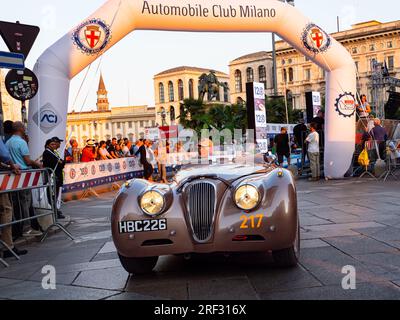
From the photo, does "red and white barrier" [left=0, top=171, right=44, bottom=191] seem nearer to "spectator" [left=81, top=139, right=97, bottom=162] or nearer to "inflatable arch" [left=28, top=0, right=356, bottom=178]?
"inflatable arch" [left=28, top=0, right=356, bottom=178]

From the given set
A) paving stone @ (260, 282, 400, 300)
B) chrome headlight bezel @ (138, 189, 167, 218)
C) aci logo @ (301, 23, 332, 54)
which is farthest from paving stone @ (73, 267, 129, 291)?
aci logo @ (301, 23, 332, 54)

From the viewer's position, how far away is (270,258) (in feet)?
16.7

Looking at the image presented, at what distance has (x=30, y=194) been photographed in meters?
7.39

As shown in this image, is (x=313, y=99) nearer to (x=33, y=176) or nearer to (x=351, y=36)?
(x=33, y=176)

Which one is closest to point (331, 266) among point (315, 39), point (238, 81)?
point (315, 39)

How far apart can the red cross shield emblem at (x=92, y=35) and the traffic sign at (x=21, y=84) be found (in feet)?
8.24

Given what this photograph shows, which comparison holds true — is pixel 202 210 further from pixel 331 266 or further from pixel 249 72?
pixel 249 72

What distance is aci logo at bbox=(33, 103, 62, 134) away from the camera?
10.1m

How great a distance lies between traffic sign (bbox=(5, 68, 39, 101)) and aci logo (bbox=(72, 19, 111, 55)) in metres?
2.40

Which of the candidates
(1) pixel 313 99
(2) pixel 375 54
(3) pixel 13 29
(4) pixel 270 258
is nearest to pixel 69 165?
(3) pixel 13 29

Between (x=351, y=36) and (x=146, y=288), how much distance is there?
276 feet

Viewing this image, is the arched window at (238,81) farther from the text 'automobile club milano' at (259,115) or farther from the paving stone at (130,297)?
the paving stone at (130,297)

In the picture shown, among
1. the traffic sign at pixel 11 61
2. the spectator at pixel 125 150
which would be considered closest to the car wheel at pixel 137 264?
the traffic sign at pixel 11 61

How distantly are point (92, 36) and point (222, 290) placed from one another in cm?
798
